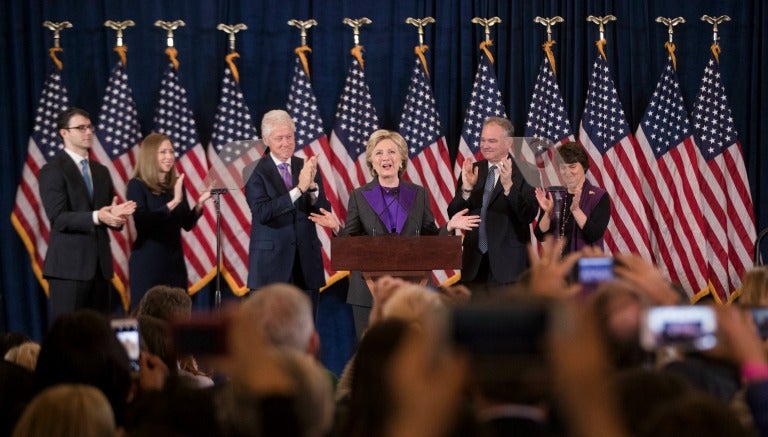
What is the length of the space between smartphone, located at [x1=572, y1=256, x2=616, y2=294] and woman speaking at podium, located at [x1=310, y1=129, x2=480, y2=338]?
3.42 m

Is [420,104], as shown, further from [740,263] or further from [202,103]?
[740,263]

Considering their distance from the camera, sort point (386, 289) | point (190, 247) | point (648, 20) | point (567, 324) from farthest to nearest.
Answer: point (648, 20) → point (190, 247) → point (386, 289) → point (567, 324)

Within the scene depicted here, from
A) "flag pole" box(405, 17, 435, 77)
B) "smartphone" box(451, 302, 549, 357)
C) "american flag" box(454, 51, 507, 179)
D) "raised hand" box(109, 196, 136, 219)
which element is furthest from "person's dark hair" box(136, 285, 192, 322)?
"flag pole" box(405, 17, 435, 77)

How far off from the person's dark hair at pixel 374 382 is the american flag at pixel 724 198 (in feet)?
21.0

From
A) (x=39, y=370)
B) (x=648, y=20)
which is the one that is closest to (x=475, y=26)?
(x=648, y=20)

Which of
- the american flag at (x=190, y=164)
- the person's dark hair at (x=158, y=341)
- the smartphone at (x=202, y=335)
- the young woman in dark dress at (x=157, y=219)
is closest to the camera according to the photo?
the smartphone at (x=202, y=335)

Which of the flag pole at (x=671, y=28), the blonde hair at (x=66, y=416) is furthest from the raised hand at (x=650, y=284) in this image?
the flag pole at (x=671, y=28)

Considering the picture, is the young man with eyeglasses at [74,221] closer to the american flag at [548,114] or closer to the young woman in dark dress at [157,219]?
the young woman in dark dress at [157,219]

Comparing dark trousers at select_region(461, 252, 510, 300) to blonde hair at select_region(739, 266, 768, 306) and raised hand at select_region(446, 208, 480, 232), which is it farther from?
blonde hair at select_region(739, 266, 768, 306)

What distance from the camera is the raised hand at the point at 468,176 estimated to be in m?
6.84

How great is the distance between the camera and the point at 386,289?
4270 millimetres

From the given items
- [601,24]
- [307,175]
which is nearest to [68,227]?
[307,175]

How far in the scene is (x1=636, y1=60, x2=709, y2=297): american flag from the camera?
862 cm

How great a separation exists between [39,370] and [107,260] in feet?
13.7
